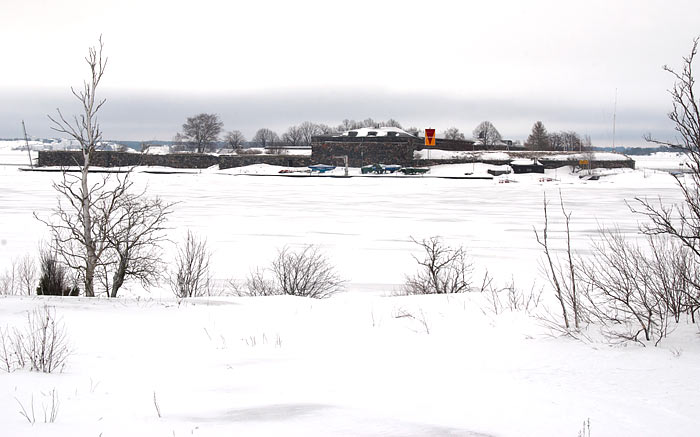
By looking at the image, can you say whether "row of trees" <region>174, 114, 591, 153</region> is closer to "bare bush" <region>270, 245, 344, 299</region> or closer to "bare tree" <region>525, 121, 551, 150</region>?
"bare tree" <region>525, 121, 551, 150</region>

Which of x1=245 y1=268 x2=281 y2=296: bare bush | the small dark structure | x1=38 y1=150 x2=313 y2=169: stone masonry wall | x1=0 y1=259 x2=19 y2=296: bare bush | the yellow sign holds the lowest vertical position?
x1=245 y1=268 x2=281 y2=296: bare bush

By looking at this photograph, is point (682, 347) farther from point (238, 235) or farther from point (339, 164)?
point (339, 164)

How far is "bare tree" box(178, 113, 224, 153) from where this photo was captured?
124312 mm

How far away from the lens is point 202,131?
12431cm

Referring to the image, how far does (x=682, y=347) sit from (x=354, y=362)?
400cm

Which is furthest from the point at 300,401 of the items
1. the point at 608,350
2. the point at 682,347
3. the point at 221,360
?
the point at 682,347

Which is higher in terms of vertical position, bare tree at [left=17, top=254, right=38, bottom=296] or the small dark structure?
the small dark structure

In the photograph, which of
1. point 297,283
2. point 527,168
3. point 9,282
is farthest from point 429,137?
point 9,282

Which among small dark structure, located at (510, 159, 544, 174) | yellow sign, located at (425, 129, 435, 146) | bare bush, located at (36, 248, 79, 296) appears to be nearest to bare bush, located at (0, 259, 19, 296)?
bare bush, located at (36, 248, 79, 296)

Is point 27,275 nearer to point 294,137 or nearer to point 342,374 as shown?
point 342,374

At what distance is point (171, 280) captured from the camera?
16844mm

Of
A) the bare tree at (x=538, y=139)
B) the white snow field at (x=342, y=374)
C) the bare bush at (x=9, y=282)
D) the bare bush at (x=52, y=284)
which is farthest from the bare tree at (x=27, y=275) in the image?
the bare tree at (x=538, y=139)

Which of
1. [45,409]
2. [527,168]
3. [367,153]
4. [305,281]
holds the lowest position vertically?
[305,281]

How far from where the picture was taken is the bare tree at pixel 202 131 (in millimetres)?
124312
